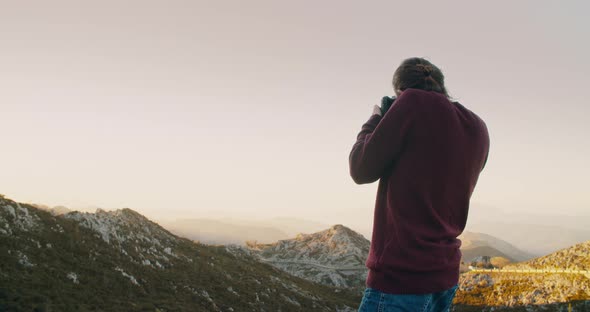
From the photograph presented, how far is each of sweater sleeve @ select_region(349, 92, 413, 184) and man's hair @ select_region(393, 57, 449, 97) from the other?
0.61 meters

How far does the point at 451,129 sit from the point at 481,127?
812 millimetres

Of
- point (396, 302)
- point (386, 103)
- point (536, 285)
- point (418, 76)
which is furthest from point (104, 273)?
point (536, 285)

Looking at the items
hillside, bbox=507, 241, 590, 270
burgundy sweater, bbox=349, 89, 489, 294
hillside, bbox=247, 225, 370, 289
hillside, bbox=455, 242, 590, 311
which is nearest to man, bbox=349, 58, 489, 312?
burgundy sweater, bbox=349, 89, 489, 294

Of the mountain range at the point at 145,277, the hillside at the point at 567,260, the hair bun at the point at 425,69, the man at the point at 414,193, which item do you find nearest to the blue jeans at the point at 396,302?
the man at the point at 414,193

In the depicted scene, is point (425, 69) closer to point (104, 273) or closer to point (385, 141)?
point (385, 141)

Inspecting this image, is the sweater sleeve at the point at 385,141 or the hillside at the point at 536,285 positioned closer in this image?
the sweater sleeve at the point at 385,141

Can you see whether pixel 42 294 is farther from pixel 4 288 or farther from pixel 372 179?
pixel 372 179

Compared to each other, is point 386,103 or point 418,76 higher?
point 418,76

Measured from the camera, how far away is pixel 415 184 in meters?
4.36

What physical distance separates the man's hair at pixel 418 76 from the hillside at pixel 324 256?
210 feet

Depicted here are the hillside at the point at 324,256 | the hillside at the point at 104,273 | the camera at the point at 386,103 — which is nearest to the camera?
the camera at the point at 386,103

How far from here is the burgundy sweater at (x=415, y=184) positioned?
4.33m

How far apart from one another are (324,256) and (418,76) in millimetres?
81073

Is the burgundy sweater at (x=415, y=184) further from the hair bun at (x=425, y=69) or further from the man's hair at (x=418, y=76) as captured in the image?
the hair bun at (x=425, y=69)
